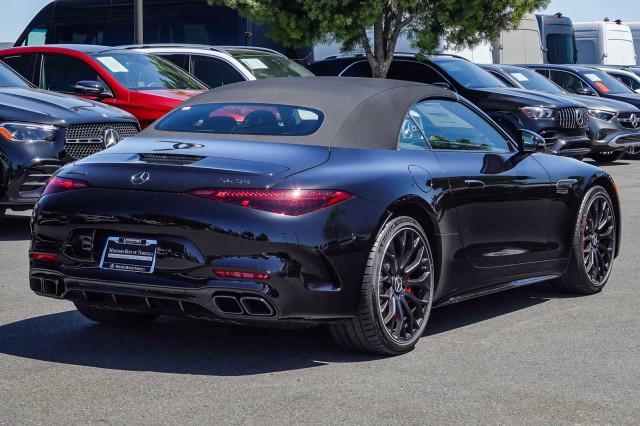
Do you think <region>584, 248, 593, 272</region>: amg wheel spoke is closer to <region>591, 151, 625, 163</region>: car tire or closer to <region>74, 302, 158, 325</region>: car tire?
<region>74, 302, 158, 325</region>: car tire

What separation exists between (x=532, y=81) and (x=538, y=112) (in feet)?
11.9

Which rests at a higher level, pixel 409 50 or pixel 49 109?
pixel 409 50

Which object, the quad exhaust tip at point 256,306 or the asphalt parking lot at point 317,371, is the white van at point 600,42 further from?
the quad exhaust tip at point 256,306

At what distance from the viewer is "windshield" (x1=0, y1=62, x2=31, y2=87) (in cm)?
1256

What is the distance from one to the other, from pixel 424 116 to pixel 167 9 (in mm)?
17673

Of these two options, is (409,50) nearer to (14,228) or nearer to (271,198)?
(14,228)

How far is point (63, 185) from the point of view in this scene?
20.9 ft

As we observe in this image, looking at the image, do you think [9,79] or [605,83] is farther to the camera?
[605,83]

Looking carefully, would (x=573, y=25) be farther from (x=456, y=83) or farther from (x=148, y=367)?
(x=148, y=367)

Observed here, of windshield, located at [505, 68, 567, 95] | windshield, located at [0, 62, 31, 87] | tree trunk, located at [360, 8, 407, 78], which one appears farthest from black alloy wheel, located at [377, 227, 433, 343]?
tree trunk, located at [360, 8, 407, 78]

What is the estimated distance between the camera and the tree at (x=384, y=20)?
23.3 meters

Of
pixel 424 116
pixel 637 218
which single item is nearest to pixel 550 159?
pixel 424 116

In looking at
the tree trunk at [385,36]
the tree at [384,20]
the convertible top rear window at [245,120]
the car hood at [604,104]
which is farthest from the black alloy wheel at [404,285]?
the tree trunk at [385,36]

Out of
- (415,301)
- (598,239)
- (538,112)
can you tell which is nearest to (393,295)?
(415,301)
